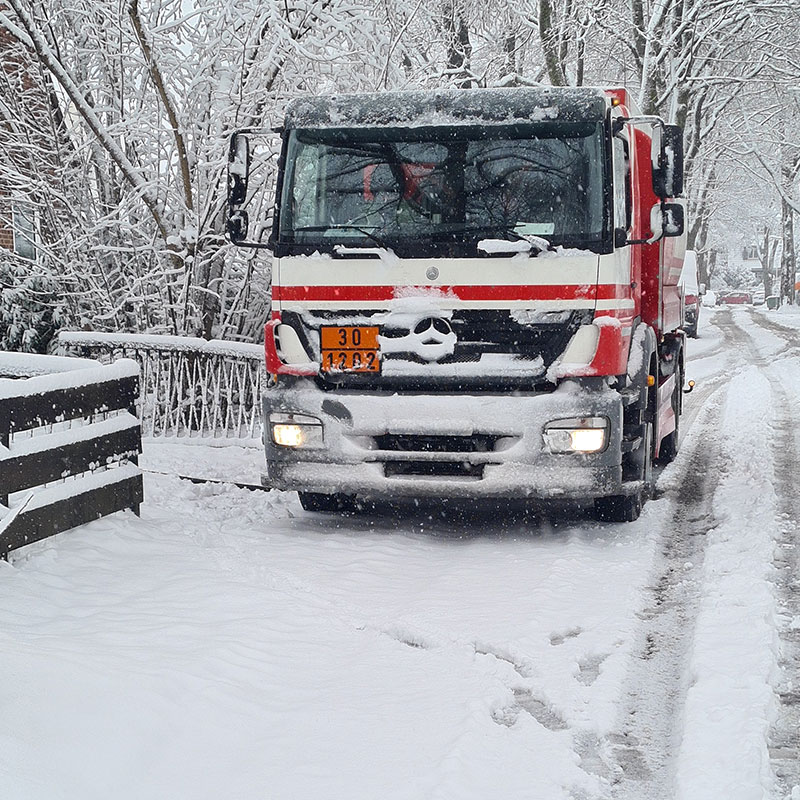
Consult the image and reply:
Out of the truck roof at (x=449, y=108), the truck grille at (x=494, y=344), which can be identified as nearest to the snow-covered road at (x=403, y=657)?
the truck grille at (x=494, y=344)

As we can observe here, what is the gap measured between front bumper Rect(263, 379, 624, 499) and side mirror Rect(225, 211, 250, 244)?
1.11 m

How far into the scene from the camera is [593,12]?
890 inches

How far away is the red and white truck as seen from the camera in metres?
6.62

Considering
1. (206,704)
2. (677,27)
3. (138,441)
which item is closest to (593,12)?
(677,27)

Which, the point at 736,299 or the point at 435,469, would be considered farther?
the point at 736,299

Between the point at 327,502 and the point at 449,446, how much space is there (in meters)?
1.41

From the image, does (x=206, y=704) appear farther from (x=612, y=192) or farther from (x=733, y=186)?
(x=733, y=186)

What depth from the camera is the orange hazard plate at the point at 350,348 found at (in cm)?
682

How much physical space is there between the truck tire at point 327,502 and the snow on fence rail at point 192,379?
336 cm

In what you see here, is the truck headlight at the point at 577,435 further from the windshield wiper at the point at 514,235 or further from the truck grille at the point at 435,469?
the windshield wiper at the point at 514,235

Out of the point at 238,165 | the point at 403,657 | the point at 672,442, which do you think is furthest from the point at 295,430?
the point at 672,442

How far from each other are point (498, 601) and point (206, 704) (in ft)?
6.36

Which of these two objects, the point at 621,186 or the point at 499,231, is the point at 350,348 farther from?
the point at 621,186

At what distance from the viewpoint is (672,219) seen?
7445 mm
